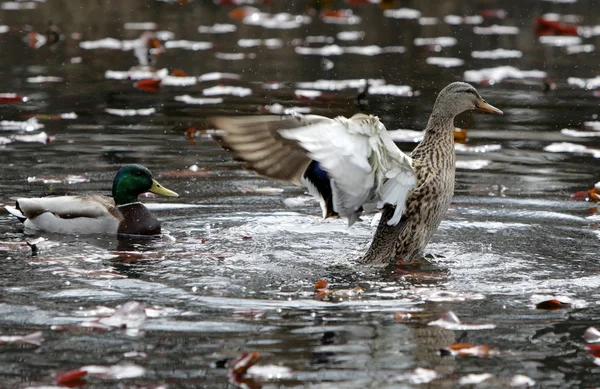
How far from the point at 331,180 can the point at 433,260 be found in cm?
114

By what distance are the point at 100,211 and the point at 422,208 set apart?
7.76 ft

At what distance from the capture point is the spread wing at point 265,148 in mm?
6359

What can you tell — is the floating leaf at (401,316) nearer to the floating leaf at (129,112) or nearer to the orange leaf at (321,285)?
the orange leaf at (321,285)

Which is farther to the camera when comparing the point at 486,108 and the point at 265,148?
the point at 486,108

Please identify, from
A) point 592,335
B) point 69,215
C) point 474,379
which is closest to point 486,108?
point 592,335

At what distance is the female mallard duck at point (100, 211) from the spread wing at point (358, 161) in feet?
6.12

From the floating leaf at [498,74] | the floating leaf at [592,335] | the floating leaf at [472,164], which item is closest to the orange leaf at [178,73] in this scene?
the floating leaf at [498,74]

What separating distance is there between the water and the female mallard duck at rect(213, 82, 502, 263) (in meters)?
0.31

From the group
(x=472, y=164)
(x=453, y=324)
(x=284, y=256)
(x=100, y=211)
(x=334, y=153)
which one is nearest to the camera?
(x=453, y=324)

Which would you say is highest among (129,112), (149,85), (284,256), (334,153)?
(149,85)

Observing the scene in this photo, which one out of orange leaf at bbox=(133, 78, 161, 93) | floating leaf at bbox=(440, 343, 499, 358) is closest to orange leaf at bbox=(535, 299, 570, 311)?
floating leaf at bbox=(440, 343, 499, 358)

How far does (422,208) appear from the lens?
7.11 metres

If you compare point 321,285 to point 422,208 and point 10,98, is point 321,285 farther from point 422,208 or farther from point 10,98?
point 10,98

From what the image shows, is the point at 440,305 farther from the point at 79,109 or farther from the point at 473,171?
the point at 79,109
